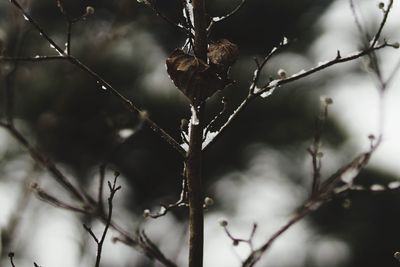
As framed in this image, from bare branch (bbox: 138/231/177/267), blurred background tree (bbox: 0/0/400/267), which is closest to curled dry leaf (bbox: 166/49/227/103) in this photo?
bare branch (bbox: 138/231/177/267)

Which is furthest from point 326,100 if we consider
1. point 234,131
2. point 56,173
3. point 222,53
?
point 234,131

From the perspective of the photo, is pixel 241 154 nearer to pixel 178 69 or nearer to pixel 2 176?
pixel 2 176

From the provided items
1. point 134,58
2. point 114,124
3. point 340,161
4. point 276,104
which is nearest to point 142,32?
point 134,58

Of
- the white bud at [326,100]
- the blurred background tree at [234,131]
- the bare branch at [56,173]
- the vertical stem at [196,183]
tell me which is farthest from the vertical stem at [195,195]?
the blurred background tree at [234,131]

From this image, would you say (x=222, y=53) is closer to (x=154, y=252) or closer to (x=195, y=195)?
(x=195, y=195)

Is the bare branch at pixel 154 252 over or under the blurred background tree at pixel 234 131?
under

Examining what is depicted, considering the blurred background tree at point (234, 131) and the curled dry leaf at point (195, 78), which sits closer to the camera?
the curled dry leaf at point (195, 78)

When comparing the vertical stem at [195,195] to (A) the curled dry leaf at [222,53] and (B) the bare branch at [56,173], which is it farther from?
(B) the bare branch at [56,173]

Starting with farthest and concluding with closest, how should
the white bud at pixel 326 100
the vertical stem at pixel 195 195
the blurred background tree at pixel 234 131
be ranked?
the blurred background tree at pixel 234 131, the white bud at pixel 326 100, the vertical stem at pixel 195 195
